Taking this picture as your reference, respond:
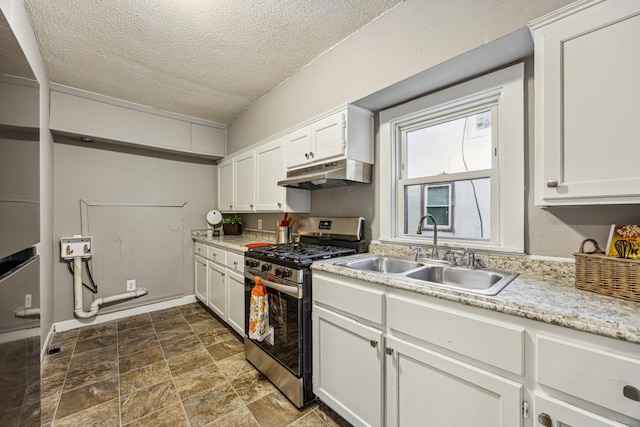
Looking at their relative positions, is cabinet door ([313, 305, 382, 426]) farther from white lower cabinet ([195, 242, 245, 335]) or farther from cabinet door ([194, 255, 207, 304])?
cabinet door ([194, 255, 207, 304])

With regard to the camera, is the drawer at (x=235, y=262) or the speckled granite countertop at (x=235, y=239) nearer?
the drawer at (x=235, y=262)

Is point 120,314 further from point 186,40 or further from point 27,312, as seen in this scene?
point 186,40

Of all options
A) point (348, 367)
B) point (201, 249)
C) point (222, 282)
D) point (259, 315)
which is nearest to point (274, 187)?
point (222, 282)

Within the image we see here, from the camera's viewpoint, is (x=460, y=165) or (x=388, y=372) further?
(x=460, y=165)

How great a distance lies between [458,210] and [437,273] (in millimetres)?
465

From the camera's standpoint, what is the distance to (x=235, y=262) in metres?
2.53

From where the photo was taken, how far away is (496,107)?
60.8 inches

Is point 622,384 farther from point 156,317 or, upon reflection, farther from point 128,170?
point 128,170

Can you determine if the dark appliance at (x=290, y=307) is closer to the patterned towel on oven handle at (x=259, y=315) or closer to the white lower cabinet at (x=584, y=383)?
the patterned towel on oven handle at (x=259, y=315)

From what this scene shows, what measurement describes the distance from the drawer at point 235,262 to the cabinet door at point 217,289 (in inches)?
7.3

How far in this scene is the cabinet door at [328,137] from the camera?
1964 mm

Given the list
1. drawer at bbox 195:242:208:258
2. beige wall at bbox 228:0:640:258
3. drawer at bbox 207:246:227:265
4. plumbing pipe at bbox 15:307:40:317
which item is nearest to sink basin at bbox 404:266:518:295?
beige wall at bbox 228:0:640:258

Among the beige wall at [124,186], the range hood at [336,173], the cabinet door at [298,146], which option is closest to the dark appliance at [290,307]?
the range hood at [336,173]

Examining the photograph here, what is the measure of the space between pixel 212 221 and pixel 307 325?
2.66 metres
